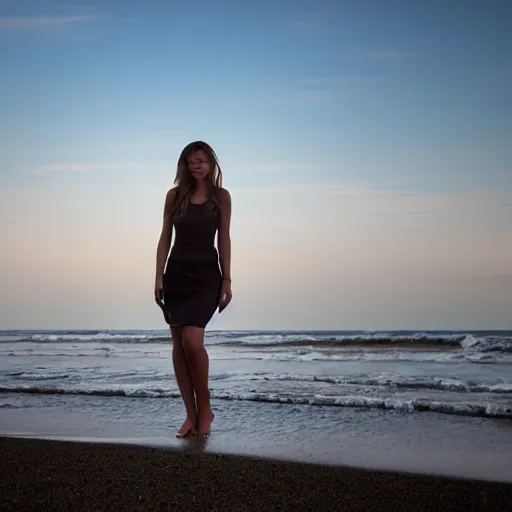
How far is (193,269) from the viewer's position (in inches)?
167

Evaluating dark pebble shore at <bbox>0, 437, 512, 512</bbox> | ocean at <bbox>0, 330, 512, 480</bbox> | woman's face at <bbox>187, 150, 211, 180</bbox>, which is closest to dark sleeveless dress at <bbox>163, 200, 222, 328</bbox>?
woman's face at <bbox>187, 150, 211, 180</bbox>

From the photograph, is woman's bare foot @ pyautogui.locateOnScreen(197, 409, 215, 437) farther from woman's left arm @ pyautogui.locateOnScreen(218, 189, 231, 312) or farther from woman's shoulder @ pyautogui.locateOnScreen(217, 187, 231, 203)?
woman's shoulder @ pyautogui.locateOnScreen(217, 187, 231, 203)

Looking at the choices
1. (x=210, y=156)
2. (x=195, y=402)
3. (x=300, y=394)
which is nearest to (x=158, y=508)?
(x=195, y=402)

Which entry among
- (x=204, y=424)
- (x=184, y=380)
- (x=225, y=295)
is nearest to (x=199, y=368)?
(x=184, y=380)

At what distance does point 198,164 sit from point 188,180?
5.6 inches

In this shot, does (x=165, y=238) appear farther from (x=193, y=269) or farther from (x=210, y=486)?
(x=210, y=486)

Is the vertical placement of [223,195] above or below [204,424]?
above

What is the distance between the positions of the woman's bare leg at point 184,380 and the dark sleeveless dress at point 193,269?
0.13 m

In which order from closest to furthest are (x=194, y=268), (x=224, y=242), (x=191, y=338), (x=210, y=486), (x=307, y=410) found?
(x=210, y=486)
(x=191, y=338)
(x=194, y=268)
(x=224, y=242)
(x=307, y=410)

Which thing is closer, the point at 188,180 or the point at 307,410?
the point at 188,180

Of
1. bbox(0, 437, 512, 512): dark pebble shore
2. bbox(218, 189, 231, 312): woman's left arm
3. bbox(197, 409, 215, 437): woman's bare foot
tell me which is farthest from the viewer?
bbox(218, 189, 231, 312): woman's left arm

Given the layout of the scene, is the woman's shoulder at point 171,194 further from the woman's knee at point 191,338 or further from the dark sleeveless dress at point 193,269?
the woman's knee at point 191,338

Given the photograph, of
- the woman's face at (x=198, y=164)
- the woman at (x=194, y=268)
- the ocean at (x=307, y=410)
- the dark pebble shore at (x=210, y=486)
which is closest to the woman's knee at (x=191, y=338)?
the woman at (x=194, y=268)

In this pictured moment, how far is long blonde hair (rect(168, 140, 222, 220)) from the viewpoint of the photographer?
4.39 metres
